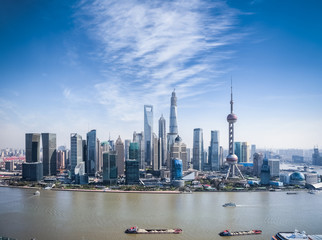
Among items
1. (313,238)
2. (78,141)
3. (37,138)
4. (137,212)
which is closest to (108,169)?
(78,141)

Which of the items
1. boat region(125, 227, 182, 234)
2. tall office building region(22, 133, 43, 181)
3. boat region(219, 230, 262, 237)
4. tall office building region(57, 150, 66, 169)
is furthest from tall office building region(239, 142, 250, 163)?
boat region(125, 227, 182, 234)

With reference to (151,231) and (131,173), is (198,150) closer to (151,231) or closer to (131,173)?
(131,173)

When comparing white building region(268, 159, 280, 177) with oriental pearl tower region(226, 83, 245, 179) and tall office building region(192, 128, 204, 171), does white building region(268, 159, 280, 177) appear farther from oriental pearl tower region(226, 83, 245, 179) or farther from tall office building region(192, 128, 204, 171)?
tall office building region(192, 128, 204, 171)

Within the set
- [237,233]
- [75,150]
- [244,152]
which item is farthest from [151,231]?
[244,152]

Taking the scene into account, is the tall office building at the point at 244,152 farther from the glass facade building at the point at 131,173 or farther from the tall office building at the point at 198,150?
the glass facade building at the point at 131,173

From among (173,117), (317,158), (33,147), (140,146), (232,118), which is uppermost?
(173,117)

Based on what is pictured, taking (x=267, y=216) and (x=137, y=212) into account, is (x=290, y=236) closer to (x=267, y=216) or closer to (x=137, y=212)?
(x=267, y=216)

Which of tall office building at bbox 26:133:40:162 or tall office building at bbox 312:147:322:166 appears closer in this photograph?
tall office building at bbox 26:133:40:162
